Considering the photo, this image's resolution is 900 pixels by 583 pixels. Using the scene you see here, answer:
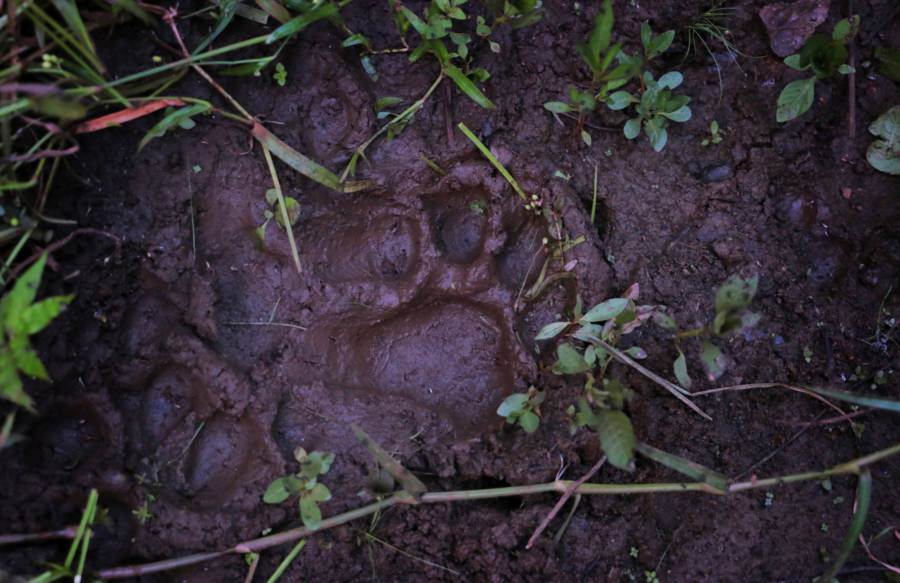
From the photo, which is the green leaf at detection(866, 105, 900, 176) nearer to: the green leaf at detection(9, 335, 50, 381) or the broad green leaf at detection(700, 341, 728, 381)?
the broad green leaf at detection(700, 341, 728, 381)

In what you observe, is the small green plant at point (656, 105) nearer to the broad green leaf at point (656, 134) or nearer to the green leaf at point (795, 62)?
the broad green leaf at point (656, 134)

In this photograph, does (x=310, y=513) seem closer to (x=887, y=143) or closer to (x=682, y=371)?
(x=682, y=371)

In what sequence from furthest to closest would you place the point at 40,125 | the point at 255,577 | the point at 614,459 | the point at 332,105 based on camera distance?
the point at 332,105
the point at 255,577
the point at 40,125
the point at 614,459

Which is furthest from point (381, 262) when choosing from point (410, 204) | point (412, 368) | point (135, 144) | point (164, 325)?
point (135, 144)

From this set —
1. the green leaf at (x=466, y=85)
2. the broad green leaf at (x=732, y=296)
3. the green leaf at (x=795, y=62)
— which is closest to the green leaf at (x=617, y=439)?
the broad green leaf at (x=732, y=296)

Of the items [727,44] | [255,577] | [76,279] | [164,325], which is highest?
[727,44]

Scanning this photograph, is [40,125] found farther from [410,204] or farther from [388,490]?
[388,490]
